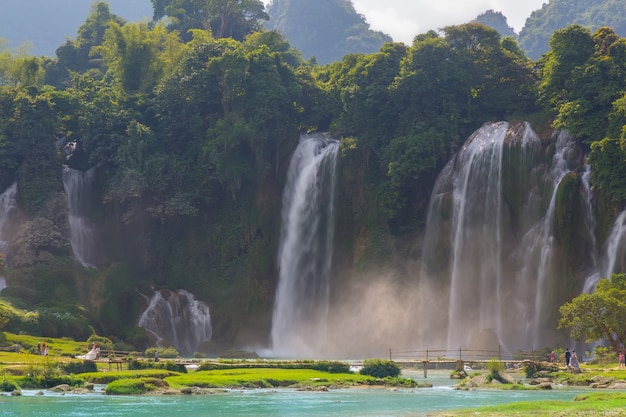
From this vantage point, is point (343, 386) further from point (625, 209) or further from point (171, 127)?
point (171, 127)

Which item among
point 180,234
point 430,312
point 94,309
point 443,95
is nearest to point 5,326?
point 94,309

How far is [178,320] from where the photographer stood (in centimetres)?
8338

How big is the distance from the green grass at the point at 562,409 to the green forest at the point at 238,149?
3818cm

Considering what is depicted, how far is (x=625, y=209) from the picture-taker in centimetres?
6938

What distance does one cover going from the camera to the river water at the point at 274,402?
3894 cm

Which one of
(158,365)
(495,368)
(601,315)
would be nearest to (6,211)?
(158,365)

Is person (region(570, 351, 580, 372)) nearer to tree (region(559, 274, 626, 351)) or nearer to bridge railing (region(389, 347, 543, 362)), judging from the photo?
tree (region(559, 274, 626, 351))

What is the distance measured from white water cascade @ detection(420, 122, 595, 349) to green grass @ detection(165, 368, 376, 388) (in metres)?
19.6

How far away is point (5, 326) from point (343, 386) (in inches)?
1126

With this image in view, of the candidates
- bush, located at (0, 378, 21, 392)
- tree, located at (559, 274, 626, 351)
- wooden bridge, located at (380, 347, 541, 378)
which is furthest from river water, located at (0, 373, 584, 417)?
wooden bridge, located at (380, 347, 541, 378)

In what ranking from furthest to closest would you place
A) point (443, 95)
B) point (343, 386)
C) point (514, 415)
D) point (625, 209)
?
point (443, 95)
point (625, 209)
point (343, 386)
point (514, 415)

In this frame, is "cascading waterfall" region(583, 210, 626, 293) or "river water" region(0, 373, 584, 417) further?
"cascading waterfall" region(583, 210, 626, 293)

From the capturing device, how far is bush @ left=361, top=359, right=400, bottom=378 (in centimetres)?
5441

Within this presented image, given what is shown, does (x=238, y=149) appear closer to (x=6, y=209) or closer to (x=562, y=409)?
(x=6, y=209)
